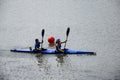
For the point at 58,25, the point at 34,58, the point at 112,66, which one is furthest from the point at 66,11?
the point at 112,66

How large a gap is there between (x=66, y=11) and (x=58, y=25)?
6.73 metres

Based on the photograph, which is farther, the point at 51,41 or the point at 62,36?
the point at 62,36

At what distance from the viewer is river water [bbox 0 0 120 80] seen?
20.9 meters

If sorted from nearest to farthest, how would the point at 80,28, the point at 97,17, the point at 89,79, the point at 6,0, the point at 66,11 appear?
the point at 89,79, the point at 80,28, the point at 97,17, the point at 66,11, the point at 6,0

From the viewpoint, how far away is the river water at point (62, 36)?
821 inches

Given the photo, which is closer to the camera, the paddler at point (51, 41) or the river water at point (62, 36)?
the river water at point (62, 36)

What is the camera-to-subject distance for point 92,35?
1127 inches

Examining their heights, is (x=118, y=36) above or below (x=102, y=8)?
below

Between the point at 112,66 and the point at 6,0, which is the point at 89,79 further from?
the point at 6,0

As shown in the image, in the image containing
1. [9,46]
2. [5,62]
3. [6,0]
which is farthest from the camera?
[6,0]

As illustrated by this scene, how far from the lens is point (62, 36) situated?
1139 inches

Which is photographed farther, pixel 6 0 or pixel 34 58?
pixel 6 0

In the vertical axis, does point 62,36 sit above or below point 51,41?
above

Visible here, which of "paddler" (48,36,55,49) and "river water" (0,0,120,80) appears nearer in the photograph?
"river water" (0,0,120,80)
